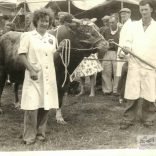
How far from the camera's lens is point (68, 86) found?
658 cm

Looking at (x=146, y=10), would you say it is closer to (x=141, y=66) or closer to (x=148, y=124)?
(x=141, y=66)

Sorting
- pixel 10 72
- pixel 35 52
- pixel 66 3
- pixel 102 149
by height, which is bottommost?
pixel 102 149

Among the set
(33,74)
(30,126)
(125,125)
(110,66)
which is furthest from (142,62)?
(110,66)

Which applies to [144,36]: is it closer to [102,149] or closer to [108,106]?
[102,149]

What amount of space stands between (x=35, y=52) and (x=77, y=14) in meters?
7.48

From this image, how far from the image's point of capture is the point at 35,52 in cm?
493

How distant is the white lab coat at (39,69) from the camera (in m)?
4.93

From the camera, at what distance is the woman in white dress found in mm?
4918

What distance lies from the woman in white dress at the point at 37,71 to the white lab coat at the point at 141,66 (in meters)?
1.25

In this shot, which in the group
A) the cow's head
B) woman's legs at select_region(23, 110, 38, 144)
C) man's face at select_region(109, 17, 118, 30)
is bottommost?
woman's legs at select_region(23, 110, 38, 144)

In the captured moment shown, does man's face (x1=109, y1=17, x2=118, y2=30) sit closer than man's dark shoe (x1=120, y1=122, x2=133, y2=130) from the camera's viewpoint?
No

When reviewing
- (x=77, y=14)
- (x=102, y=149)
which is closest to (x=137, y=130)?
(x=102, y=149)

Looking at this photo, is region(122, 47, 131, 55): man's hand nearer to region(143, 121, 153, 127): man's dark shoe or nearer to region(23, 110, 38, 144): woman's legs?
region(143, 121, 153, 127): man's dark shoe

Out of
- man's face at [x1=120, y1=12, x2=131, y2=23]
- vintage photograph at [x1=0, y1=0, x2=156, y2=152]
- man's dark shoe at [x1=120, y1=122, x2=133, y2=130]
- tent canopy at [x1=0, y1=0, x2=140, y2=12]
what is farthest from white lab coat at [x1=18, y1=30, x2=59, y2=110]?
tent canopy at [x1=0, y1=0, x2=140, y2=12]
